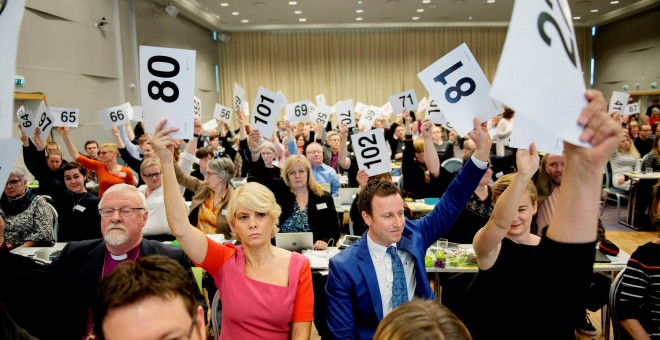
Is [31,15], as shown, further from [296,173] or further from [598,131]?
[598,131]

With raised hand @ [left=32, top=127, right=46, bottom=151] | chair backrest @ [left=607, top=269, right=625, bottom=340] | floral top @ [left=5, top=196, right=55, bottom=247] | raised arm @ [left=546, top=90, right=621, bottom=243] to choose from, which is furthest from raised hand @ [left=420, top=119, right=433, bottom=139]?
raised hand @ [left=32, top=127, right=46, bottom=151]

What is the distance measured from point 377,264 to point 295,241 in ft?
5.82

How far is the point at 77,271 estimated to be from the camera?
229cm

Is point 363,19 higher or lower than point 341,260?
higher

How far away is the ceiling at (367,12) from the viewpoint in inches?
564

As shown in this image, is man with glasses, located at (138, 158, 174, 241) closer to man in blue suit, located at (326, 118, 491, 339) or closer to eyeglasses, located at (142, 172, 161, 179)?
eyeglasses, located at (142, 172, 161, 179)

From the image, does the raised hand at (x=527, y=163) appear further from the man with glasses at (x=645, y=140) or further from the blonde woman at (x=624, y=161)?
the man with glasses at (x=645, y=140)

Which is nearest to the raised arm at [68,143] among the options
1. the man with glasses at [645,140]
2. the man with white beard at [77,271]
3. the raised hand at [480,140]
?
the man with white beard at [77,271]

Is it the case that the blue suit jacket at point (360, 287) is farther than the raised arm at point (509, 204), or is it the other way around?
the blue suit jacket at point (360, 287)

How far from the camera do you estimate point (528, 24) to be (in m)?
0.93

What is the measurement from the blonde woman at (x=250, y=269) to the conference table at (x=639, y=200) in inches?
282

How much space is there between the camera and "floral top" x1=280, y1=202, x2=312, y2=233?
14.2ft

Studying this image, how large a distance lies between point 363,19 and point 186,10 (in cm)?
666

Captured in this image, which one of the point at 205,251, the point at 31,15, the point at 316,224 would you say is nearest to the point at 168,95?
the point at 205,251
